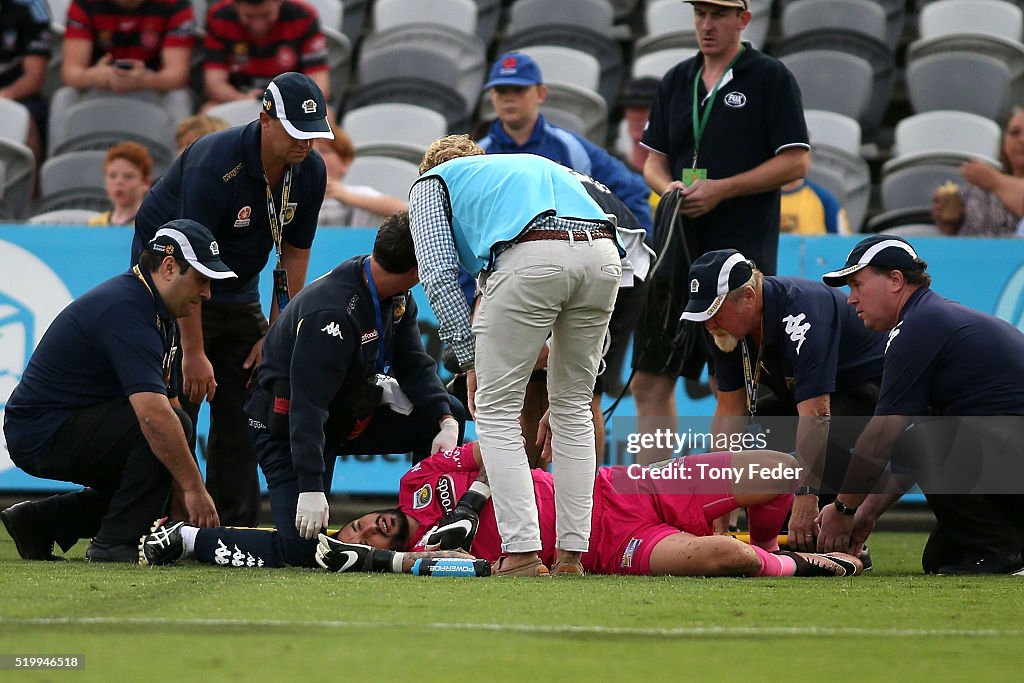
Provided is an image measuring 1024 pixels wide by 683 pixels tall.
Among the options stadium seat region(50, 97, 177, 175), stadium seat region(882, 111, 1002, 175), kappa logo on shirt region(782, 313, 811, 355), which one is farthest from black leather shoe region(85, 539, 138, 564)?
stadium seat region(882, 111, 1002, 175)

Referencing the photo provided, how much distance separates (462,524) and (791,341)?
5.12 ft

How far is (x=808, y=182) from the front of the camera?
920 centimetres

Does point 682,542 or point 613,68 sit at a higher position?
point 613,68

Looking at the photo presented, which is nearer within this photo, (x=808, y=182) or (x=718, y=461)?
(x=718, y=461)

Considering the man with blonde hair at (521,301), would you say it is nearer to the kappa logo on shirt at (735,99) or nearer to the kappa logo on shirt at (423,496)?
the kappa logo on shirt at (423,496)

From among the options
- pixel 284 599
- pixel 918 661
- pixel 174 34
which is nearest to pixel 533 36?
pixel 174 34

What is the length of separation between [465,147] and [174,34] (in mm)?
5554

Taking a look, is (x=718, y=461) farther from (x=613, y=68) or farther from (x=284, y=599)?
(x=613, y=68)

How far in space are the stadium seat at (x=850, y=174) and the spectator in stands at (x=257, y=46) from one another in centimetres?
360

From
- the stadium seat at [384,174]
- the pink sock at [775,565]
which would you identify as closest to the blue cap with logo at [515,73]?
the stadium seat at [384,174]

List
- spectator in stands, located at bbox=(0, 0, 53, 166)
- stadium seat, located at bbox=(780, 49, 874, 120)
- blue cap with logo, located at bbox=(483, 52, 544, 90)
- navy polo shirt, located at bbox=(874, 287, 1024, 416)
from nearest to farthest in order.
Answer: navy polo shirt, located at bbox=(874, 287, 1024, 416), blue cap with logo, located at bbox=(483, 52, 544, 90), spectator in stands, located at bbox=(0, 0, 53, 166), stadium seat, located at bbox=(780, 49, 874, 120)

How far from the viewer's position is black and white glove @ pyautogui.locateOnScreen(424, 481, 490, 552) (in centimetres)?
560

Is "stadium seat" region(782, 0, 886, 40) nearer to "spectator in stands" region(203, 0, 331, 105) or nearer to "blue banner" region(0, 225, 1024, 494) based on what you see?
"blue banner" region(0, 225, 1024, 494)

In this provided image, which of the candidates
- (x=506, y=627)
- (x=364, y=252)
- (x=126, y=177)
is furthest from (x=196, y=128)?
(x=506, y=627)
